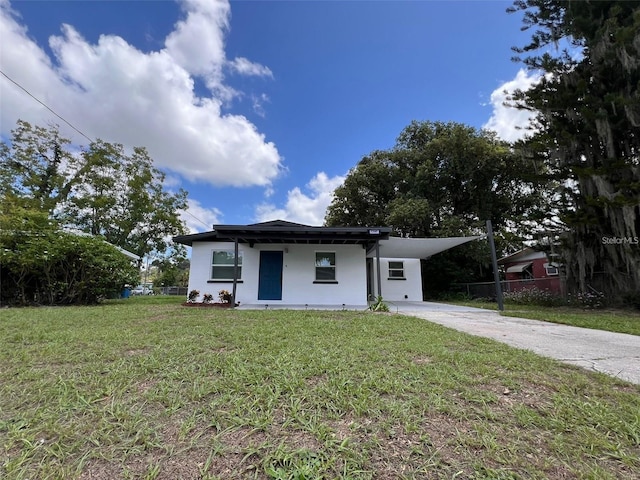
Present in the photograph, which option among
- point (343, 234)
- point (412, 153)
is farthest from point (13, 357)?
point (412, 153)

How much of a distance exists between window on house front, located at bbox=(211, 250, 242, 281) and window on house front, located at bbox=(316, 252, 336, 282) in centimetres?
286

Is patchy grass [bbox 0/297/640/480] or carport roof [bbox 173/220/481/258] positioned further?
carport roof [bbox 173/220/481/258]

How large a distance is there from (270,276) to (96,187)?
1770cm

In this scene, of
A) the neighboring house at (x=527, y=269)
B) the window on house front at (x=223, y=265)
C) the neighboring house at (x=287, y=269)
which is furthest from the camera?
the neighboring house at (x=527, y=269)

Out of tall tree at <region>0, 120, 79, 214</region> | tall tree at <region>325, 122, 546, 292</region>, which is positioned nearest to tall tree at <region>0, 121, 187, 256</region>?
tall tree at <region>0, 120, 79, 214</region>

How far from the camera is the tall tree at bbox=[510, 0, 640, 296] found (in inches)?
336

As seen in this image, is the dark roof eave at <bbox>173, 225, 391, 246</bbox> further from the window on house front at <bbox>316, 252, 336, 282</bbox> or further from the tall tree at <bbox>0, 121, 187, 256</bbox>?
the tall tree at <bbox>0, 121, 187, 256</bbox>

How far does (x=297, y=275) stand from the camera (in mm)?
10812

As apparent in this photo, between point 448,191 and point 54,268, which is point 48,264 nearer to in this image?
point 54,268

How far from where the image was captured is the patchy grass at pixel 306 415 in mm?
1626

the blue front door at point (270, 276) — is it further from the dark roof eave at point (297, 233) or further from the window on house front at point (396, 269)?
the window on house front at point (396, 269)

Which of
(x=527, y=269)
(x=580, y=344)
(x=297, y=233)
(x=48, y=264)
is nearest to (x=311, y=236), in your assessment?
(x=297, y=233)

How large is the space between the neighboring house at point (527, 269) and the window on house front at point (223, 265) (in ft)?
43.0

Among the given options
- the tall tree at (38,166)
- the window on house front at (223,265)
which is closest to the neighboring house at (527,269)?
the window on house front at (223,265)
